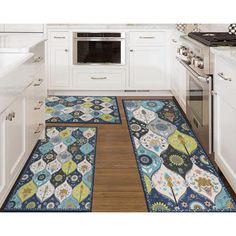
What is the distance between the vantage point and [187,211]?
2180 millimetres

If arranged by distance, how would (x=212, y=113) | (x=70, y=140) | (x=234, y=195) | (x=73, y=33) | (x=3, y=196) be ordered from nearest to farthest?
(x=3, y=196) → (x=234, y=195) → (x=212, y=113) → (x=70, y=140) → (x=73, y=33)

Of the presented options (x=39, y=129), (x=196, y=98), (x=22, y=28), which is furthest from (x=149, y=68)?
(x=39, y=129)

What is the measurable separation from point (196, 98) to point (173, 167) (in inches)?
30.7

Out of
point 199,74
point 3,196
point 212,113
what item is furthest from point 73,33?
point 3,196

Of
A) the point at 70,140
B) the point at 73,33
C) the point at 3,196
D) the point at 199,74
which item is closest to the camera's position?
the point at 3,196

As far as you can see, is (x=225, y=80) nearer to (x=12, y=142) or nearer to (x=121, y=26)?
(x=12, y=142)

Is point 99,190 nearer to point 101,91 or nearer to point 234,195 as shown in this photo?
point 234,195

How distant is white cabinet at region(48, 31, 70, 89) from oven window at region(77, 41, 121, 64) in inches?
7.4

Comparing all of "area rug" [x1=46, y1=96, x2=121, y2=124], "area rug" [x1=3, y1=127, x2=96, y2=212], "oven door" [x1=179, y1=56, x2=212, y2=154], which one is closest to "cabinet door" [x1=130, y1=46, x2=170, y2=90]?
"area rug" [x1=46, y1=96, x2=121, y2=124]

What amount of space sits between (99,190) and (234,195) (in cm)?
87

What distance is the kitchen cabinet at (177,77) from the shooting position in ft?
13.8

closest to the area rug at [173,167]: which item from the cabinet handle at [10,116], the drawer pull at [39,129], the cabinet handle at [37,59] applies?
the drawer pull at [39,129]

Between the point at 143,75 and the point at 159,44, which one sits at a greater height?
the point at 159,44

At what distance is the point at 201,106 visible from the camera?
309 centimetres
